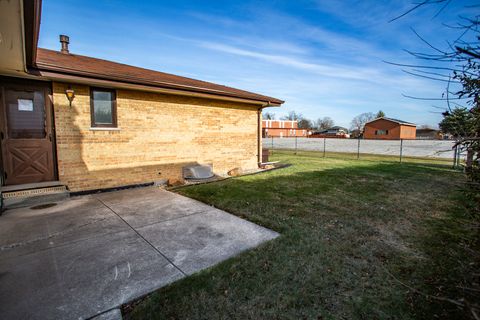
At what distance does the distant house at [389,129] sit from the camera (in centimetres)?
4728

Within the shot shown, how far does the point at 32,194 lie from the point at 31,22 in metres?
3.99

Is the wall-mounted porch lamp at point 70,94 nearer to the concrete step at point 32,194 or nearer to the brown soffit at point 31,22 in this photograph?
the brown soffit at point 31,22

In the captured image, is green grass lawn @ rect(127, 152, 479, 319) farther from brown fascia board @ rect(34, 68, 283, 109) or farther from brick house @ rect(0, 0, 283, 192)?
brown fascia board @ rect(34, 68, 283, 109)

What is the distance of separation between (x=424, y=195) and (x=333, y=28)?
653 cm

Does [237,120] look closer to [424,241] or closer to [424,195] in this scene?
[424,195]

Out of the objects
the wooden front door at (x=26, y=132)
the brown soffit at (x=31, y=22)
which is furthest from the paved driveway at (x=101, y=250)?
A: the brown soffit at (x=31, y=22)

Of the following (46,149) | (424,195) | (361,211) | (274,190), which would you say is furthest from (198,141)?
(424,195)

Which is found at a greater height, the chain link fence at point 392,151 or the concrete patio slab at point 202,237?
the chain link fence at point 392,151

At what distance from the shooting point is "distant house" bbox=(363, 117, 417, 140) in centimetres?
4728

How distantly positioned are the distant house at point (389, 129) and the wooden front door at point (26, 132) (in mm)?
52596

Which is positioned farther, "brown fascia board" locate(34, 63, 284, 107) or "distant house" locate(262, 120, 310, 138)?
"distant house" locate(262, 120, 310, 138)

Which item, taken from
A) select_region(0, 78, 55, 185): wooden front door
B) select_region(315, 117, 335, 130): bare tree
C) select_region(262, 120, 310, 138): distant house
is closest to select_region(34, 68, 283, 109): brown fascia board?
select_region(0, 78, 55, 185): wooden front door

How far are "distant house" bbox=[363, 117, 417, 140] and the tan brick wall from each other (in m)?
47.4

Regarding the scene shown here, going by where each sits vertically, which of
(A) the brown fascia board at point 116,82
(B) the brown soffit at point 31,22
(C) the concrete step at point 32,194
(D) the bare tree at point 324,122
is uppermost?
(D) the bare tree at point 324,122
